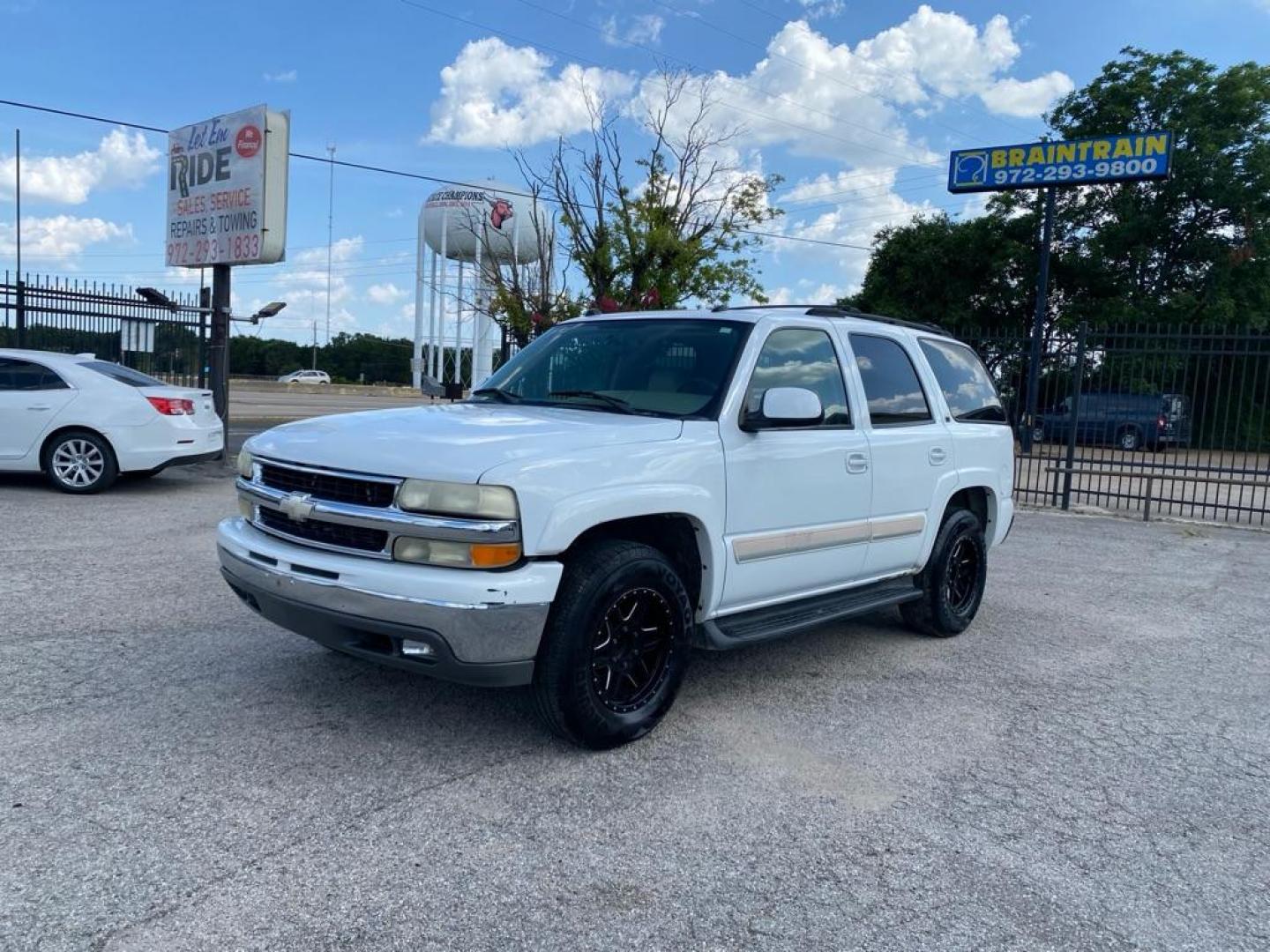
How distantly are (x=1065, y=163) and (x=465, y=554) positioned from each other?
12.6 m

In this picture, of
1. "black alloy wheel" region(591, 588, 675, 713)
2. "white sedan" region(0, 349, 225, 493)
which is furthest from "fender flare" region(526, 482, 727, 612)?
"white sedan" region(0, 349, 225, 493)

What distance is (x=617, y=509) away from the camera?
372 centimetres

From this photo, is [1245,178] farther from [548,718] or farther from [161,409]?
[548,718]

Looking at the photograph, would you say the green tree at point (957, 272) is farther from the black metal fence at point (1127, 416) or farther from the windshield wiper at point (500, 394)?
the windshield wiper at point (500, 394)

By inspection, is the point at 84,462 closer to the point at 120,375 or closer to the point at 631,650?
the point at 120,375

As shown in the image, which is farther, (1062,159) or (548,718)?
(1062,159)

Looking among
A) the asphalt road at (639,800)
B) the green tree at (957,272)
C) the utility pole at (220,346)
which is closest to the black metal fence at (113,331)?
the utility pole at (220,346)

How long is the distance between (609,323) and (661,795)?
2.64 m

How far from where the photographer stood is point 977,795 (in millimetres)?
3668

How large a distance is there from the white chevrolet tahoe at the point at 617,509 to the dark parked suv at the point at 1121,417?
856cm

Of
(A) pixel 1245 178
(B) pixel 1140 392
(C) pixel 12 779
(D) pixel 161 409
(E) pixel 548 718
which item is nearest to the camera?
(C) pixel 12 779

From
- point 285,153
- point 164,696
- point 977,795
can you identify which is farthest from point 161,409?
point 977,795

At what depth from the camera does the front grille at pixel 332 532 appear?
3.60m

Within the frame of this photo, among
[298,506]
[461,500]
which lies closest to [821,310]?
[461,500]
